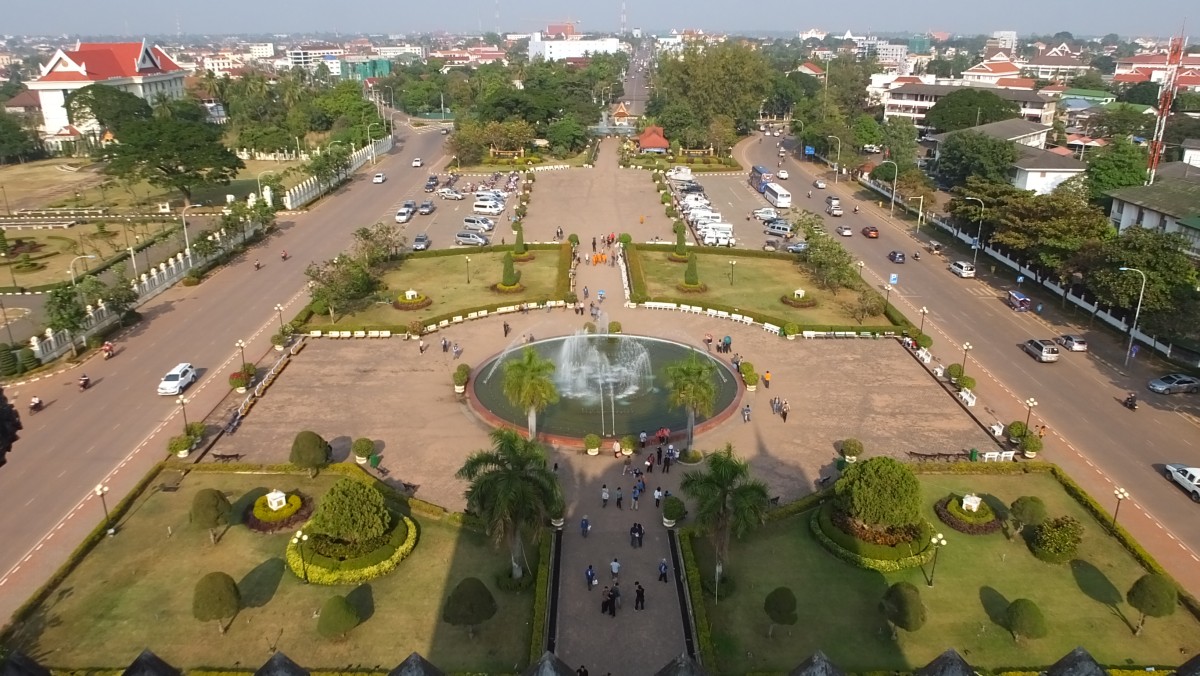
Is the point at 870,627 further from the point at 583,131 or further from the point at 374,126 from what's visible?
the point at 374,126

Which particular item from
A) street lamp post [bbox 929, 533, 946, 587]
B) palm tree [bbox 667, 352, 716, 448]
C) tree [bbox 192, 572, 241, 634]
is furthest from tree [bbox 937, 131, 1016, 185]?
tree [bbox 192, 572, 241, 634]

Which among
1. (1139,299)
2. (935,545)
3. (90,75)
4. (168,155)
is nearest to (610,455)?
(935,545)

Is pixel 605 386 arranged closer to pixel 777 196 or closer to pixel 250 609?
pixel 250 609

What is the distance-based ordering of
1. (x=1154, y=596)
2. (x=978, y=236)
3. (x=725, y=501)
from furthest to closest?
1. (x=978, y=236)
2. (x=725, y=501)
3. (x=1154, y=596)

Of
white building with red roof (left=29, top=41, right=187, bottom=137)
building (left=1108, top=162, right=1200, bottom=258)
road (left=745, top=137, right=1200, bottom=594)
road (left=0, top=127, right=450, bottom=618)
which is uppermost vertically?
white building with red roof (left=29, top=41, right=187, bottom=137)

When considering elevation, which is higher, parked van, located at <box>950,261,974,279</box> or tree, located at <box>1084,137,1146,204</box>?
tree, located at <box>1084,137,1146,204</box>

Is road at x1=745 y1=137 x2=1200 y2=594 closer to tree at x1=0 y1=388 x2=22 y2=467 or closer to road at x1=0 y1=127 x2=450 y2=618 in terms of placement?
tree at x1=0 y1=388 x2=22 y2=467

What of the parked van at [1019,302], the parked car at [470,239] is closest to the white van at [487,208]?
the parked car at [470,239]
